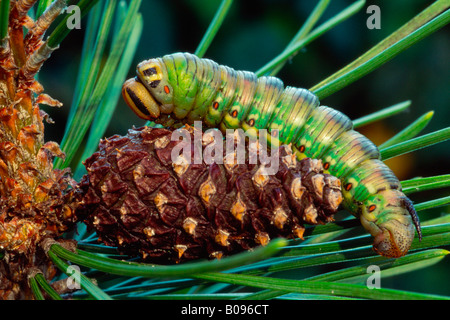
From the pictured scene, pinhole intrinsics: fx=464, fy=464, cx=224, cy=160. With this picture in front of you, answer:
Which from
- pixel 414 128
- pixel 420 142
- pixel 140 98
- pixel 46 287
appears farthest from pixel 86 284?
pixel 414 128

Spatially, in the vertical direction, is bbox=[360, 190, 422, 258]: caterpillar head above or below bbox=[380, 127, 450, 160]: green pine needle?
below

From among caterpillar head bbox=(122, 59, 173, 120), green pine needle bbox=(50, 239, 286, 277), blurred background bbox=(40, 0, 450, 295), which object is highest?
blurred background bbox=(40, 0, 450, 295)

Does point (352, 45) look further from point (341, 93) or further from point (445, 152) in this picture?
point (445, 152)

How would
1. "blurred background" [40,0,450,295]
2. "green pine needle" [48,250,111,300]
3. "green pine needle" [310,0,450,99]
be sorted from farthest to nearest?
"blurred background" [40,0,450,295]
"green pine needle" [310,0,450,99]
"green pine needle" [48,250,111,300]

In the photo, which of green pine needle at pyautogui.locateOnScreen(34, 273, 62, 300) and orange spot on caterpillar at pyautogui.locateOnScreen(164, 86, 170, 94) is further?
orange spot on caterpillar at pyautogui.locateOnScreen(164, 86, 170, 94)

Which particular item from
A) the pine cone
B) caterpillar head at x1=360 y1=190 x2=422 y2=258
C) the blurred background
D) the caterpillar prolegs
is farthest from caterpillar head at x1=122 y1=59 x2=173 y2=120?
the blurred background

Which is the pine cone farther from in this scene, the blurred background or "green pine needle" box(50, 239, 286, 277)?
the blurred background

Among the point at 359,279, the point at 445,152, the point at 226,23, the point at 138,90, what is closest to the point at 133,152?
the point at 138,90
